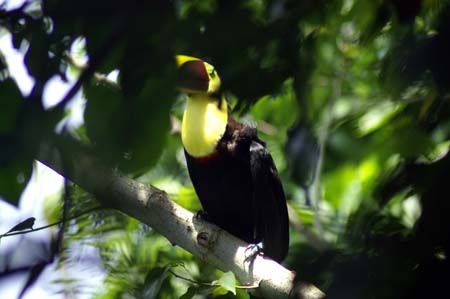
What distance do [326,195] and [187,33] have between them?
2.53m

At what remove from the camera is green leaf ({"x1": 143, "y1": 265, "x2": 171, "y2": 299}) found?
77.0 inches

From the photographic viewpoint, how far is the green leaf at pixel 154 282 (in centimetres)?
196

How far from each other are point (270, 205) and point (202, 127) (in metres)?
0.40

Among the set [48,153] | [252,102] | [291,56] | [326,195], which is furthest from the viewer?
[326,195]

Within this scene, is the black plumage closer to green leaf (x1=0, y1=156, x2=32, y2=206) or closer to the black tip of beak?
the black tip of beak

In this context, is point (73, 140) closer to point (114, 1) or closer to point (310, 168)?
point (114, 1)

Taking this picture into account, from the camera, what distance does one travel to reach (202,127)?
10.1 feet

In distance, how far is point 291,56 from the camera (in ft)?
3.99

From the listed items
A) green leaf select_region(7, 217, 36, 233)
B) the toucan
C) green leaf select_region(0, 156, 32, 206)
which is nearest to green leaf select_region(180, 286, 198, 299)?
green leaf select_region(7, 217, 36, 233)

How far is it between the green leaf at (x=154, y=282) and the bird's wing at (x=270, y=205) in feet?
3.51

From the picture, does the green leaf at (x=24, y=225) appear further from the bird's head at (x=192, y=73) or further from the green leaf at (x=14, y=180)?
the bird's head at (x=192, y=73)

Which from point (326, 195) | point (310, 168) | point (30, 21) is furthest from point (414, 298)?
point (326, 195)

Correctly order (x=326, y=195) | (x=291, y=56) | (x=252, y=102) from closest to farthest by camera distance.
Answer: (x=291, y=56) < (x=252, y=102) < (x=326, y=195)

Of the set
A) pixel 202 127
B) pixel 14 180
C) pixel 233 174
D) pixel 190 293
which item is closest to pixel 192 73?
pixel 14 180
